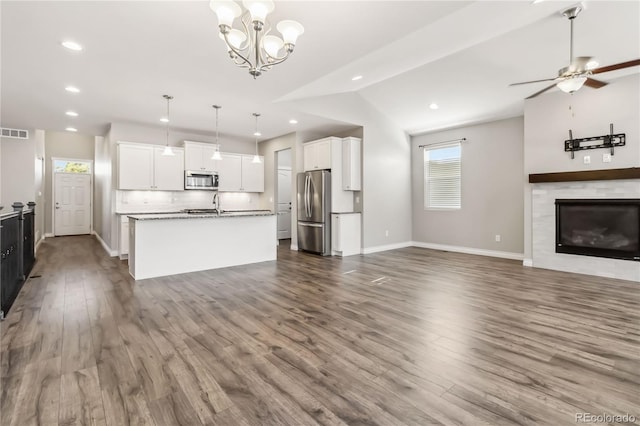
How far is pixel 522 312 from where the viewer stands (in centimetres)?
312

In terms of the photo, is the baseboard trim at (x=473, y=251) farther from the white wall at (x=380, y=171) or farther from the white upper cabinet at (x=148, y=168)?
the white upper cabinet at (x=148, y=168)

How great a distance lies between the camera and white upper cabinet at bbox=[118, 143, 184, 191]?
5990 mm

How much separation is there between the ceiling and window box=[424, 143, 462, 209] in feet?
3.63

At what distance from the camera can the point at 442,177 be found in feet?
23.7

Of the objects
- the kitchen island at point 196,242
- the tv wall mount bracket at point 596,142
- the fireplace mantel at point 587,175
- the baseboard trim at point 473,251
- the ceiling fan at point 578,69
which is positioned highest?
the ceiling fan at point 578,69

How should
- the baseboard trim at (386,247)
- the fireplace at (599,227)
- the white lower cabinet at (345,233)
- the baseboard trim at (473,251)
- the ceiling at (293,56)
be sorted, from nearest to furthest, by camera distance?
the ceiling at (293,56) < the fireplace at (599,227) < the baseboard trim at (473,251) < the white lower cabinet at (345,233) < the baseboard trim at (386,247)

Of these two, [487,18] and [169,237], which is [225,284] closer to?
[169,237]

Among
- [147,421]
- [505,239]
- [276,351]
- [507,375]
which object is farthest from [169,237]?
[505,239]

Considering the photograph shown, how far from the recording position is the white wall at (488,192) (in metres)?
6.00

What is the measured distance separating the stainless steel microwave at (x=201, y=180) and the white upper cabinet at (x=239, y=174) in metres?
0.16

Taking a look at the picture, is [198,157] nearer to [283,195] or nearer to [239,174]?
[239,174]

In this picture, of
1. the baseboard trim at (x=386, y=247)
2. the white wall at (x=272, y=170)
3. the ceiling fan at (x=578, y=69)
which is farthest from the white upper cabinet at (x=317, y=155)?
the ceiling fan at (x=578, y=69)

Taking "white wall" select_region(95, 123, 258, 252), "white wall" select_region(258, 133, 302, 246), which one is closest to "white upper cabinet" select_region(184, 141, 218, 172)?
"white wall" select_region(95, 123, 258, 252)

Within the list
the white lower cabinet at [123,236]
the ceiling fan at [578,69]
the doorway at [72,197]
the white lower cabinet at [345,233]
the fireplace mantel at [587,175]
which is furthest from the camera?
the doorway at [72,197]
